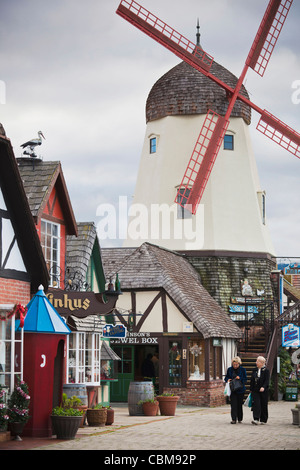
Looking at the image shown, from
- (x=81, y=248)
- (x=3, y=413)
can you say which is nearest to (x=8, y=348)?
(x=3, y=413)

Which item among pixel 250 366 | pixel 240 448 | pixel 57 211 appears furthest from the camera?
pixel 250 366

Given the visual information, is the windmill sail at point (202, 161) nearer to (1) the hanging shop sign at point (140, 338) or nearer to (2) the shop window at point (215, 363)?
(2) the shop window at point (215, 363)

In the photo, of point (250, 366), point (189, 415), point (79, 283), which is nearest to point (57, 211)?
point (79, 283)

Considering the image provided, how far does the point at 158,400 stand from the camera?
22688 mm

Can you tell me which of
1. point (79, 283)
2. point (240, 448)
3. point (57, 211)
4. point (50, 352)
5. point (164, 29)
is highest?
point (164, 29)

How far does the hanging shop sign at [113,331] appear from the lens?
24.4 metres

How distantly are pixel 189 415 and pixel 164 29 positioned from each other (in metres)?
17.0

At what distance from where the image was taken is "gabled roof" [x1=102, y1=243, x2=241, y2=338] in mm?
28625

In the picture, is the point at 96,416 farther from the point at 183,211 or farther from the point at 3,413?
the point at 183,211

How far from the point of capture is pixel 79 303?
17.2 metres

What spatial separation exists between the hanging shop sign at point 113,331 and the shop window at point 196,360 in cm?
473

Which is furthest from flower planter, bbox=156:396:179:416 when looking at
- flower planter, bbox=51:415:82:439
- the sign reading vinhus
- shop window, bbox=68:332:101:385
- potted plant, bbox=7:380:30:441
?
potted plant, bbox=7:380:30:441

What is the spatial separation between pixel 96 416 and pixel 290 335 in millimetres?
14805
